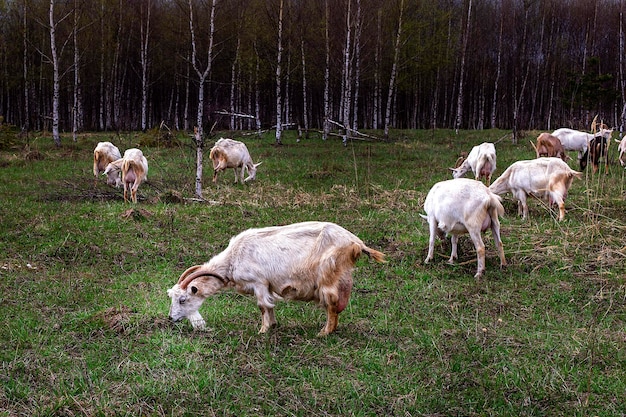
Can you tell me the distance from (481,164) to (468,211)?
7347mm

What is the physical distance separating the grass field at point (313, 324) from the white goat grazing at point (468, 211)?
45 centimetres

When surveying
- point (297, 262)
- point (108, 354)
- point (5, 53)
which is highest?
point (5, 53)

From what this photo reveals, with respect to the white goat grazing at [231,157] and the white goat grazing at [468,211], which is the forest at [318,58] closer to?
the white goat grazing at [231,157]

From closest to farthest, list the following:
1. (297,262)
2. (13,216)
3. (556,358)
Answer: (556,358), (297,262), (13,216)

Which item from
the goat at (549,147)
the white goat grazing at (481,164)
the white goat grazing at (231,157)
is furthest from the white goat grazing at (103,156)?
the goat at (549,147)

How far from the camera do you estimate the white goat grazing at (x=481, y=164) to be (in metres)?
14.5

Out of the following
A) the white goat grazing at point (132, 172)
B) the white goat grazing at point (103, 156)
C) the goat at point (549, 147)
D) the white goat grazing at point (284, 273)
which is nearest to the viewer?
the white goat grazing at point (284, 273)

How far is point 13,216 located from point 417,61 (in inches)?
1126

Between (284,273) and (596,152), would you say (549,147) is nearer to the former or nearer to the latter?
(596,152)

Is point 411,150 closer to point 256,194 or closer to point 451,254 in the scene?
point 256,194

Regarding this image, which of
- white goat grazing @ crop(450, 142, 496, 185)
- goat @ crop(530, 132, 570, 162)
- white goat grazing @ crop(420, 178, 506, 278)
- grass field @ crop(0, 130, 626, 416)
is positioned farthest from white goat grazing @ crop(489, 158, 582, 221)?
goat @ crop(530, 132, 570, 162)

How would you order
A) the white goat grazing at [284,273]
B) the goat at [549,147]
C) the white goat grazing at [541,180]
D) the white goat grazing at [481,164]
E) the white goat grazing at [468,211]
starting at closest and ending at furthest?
the white goat grazing at [284,273], the white goat grazing at [468,211], the white goat grazing at [541,180], the white goat grazing at [481,164], the goat at [549,147]

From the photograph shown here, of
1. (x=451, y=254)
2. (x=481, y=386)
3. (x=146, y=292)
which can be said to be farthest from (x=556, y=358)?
(x=146, y=292)

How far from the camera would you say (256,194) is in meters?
13.3
